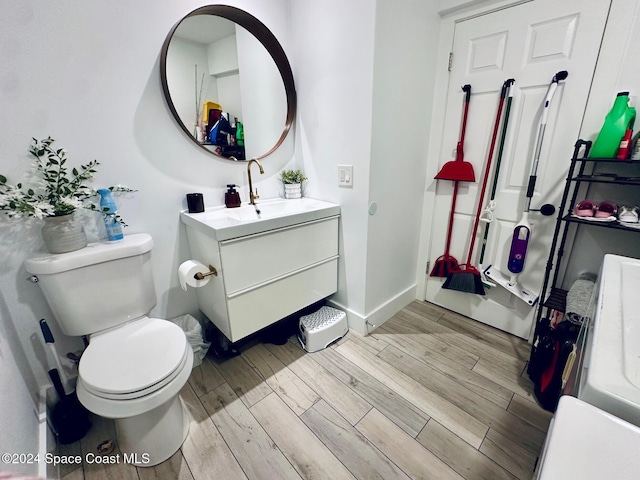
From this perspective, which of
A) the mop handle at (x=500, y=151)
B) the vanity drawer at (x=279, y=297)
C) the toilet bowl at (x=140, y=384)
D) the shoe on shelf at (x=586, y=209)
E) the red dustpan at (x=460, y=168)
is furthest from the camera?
the red dustpan at (x=460, y=168)

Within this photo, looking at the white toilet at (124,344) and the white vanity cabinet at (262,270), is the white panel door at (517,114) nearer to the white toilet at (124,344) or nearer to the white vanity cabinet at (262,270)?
the white vanity cabinet at (262,270)

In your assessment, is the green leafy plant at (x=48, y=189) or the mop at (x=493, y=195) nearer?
the green leafy plant at (x=48, y=189)

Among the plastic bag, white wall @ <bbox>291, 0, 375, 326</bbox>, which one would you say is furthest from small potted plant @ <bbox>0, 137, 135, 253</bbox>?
white wall @ <bbox>291, 0, 375, 326</bbox>

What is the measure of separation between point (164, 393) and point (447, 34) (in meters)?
2.42

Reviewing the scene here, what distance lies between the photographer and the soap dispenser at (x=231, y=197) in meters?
1.68

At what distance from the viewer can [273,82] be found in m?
1.80

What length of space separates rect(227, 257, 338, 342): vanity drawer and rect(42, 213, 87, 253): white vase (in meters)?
0.69

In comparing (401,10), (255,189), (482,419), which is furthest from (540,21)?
(482,419)

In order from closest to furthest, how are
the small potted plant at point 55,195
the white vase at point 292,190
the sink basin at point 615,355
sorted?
the sink basin at point 615,355 → the small potted plant at point 55,195 → the white vase at point 292,190

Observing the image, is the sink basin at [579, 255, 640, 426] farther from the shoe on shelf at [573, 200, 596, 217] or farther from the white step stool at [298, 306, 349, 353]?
the white step stool at [298, 306, 349, 353]

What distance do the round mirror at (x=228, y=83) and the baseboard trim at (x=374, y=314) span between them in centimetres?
122

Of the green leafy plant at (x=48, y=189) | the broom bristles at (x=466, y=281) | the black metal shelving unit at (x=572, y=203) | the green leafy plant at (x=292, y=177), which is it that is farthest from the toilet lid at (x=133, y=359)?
the black metal shelving unit at (x=572, y=203)

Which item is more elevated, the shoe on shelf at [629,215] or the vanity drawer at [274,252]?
the shoe on shelf at [629,215]

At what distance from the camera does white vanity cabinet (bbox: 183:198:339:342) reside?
1.34 m
